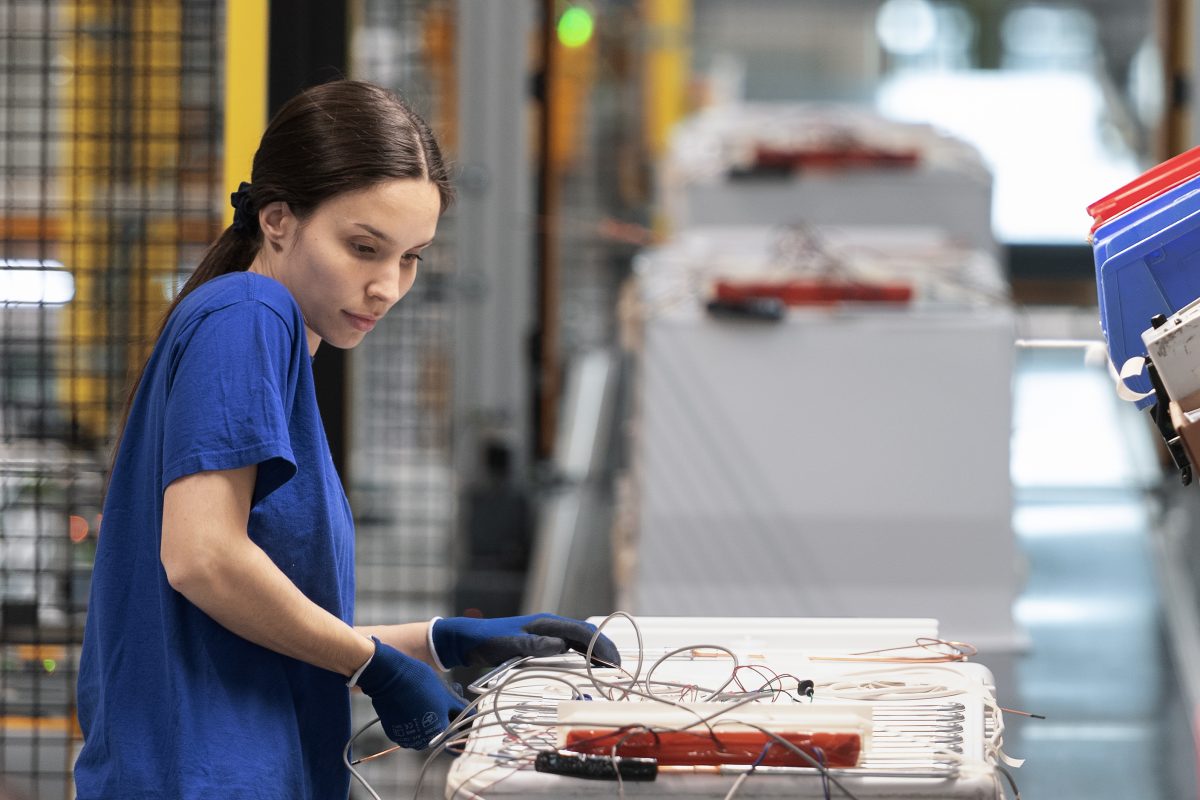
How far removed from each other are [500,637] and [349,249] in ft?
1.66

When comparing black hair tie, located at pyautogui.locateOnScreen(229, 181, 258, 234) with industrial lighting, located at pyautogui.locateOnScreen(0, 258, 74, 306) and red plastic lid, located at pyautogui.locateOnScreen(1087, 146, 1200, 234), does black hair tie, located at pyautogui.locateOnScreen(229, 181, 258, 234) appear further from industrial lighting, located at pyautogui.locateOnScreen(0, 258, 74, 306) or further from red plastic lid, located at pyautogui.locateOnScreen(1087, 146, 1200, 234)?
industrial lighting, located at pyautogui.locateOnScreen(0, 258, 74, 306)

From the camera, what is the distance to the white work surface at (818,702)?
1595mm

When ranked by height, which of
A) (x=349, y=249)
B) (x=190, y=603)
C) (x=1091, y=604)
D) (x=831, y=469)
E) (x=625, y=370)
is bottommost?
(x=1091, y=604)

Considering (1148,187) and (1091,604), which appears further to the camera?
(1091,604)

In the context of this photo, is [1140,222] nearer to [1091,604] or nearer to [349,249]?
[349,249]

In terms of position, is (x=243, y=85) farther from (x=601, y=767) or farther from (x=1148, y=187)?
Result: (x=601, y=767)

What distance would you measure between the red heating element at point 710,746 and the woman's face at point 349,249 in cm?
59

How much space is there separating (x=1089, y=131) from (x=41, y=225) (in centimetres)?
1326

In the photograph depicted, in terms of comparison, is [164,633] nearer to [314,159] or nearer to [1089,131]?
[314,159]

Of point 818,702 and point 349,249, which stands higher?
point 349,249

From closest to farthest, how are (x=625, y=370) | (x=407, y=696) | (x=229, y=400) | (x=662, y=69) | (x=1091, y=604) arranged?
A: 1. (x=229, y=400)
2. (x=407, y=696)
3. (x=1091, y=604)
4. (x=625, y=370)
5. (x=662, y=69)

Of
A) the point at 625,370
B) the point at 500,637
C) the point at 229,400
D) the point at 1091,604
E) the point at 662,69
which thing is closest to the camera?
the point at 229,400

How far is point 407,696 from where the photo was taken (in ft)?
6.04

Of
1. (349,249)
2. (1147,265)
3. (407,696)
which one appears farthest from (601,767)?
(1147,265)
